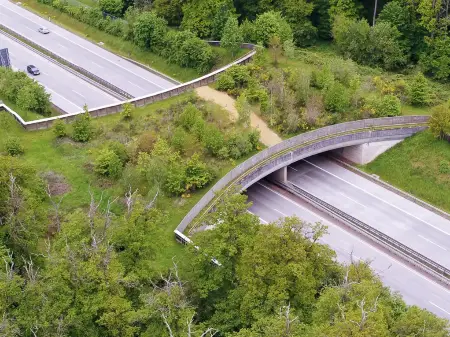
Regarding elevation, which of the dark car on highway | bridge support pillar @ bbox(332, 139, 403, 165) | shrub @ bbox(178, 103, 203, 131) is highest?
shrub @ bbox(178, 103, 203, 131)

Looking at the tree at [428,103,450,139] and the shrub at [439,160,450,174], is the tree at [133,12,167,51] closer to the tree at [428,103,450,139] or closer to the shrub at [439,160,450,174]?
the tree at [428,103,450,139]

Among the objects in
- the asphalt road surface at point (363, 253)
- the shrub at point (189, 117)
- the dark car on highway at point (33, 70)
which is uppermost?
the shrub at point (189, 117)

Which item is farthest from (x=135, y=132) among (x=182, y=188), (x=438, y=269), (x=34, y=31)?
(x=34, y=31)

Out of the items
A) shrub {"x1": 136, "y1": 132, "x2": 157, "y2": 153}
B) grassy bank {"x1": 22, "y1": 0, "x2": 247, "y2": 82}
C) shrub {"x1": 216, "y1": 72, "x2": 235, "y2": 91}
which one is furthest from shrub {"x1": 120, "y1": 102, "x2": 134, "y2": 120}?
grassy bank {"x1": 22, "y1": 0, "x2": 247, "y2": 82}

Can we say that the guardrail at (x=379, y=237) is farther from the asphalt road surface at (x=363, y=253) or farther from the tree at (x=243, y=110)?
the tree at (x=243, y=110)

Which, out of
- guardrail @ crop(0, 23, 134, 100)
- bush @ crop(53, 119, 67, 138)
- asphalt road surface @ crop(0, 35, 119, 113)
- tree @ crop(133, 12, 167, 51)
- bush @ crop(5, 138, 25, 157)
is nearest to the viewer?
bush @ crop(5, 138, 25, 157)

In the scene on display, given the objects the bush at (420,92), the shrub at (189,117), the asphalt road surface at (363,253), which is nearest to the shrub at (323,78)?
the bush at (420,92)

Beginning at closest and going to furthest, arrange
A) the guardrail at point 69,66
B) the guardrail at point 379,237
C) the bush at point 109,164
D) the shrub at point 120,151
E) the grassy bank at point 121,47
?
the guardrail at point 379,237, the bush at point 109,164, the shrub at point 120,151, the guardrail at point 69,66, the grassy bank at point 121,47

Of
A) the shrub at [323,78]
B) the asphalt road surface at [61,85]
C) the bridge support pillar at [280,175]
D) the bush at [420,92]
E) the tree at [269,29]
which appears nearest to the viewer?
the bridge support pillar at [280,175]
